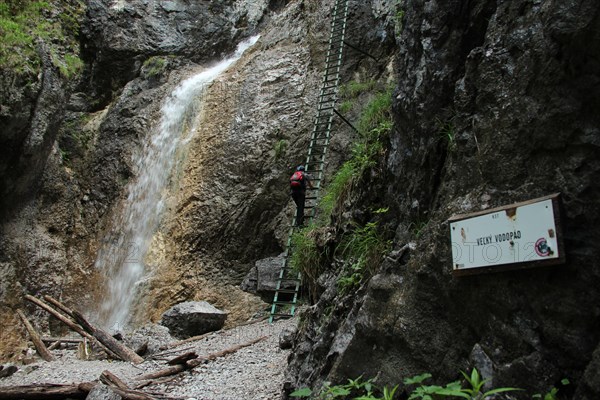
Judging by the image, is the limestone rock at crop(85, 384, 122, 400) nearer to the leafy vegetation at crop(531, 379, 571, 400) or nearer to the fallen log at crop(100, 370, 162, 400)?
the fallen log at crop(100, 370, 162, 400)

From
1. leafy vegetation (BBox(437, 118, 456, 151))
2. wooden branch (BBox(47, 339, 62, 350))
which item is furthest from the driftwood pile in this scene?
leafy vegetation (BBox(437, 118, 456, 151))

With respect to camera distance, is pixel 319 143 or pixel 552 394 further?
pixel 319 143

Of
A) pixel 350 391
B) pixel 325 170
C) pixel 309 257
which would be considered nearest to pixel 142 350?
pixel 309 257

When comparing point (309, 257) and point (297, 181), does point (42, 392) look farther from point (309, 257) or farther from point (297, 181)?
point (297, 181)

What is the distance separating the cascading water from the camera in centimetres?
1080

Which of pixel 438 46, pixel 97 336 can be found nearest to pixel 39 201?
pixel 97 336

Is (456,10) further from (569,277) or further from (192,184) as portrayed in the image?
(192,184)

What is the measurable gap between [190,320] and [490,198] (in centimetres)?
618

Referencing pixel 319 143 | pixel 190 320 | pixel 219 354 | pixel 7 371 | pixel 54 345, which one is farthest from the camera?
pixel 319 143

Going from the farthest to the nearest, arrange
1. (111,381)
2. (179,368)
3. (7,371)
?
(7,371) → (179,368) → (111,381)

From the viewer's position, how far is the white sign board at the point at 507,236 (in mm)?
2568

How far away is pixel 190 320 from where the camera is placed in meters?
8.16

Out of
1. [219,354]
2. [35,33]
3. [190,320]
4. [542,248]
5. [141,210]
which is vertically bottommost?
[219,354]

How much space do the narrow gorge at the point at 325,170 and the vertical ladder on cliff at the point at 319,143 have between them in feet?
0.83
